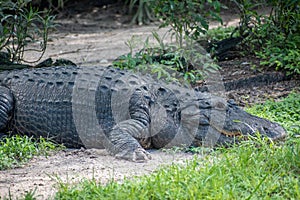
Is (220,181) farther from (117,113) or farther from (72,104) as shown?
(72,104)

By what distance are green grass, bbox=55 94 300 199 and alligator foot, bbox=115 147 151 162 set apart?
58cm

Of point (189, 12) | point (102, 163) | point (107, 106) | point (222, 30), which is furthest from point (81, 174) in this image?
point (222, 30)

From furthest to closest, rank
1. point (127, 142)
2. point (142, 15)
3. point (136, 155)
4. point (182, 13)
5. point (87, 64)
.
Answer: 1. point (142, 15)
2. point (87, 64)
3. point (182, 13)
4. point (127, 142)
5. point (136, 155)

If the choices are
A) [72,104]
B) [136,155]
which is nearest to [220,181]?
[136,155]

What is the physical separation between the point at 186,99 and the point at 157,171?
1.48m

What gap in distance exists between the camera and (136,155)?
5.09 m

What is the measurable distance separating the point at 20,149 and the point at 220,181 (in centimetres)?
205

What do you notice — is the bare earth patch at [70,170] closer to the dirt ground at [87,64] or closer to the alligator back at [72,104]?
the dirt ground at [87,64]

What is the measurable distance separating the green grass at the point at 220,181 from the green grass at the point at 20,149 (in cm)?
98

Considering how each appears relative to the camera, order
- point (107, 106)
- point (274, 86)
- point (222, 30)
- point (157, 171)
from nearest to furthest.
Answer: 1. point (157, 171)
2. point (107, 106)
3. point (274, 86)
4. point (222, 30)

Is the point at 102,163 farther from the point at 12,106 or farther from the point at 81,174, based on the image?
the point at 12,106

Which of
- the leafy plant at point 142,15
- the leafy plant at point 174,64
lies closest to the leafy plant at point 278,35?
the leafy plant at point 174,64

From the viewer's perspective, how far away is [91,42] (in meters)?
11.5

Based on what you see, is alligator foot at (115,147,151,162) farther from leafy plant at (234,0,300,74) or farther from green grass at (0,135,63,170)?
leafy plant at (234,0,300,74)
